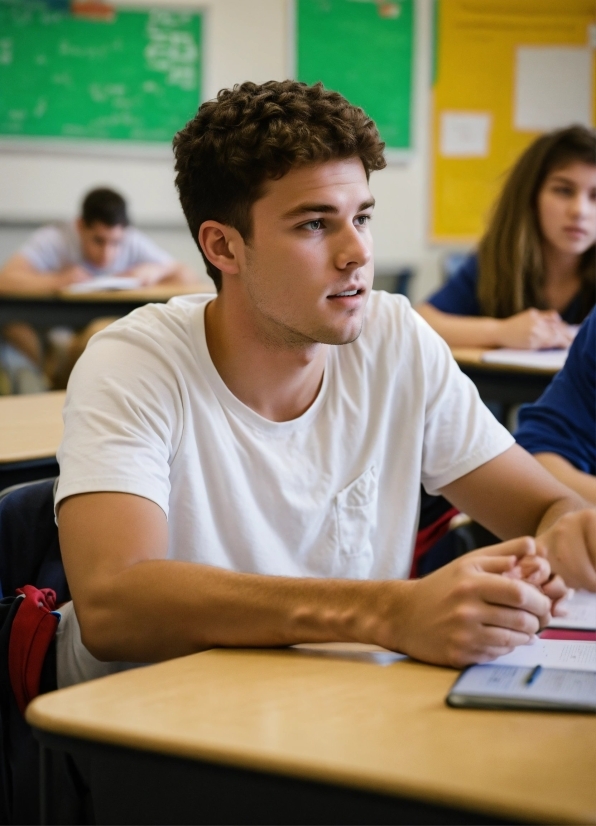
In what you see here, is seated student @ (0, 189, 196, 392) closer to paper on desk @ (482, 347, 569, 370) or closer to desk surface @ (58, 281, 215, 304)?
desk surface @ (58, 281, 215, 304)

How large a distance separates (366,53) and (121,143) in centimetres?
148

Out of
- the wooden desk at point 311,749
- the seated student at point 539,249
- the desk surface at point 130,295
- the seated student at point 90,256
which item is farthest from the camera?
the seated student at point 90,256

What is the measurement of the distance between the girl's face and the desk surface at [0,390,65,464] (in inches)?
58.8

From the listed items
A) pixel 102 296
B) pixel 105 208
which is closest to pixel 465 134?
pixel 105 208

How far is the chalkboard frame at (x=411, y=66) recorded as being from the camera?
5.75 m

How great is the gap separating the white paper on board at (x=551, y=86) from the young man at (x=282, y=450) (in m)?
4.85

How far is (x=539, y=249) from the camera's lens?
308 cm

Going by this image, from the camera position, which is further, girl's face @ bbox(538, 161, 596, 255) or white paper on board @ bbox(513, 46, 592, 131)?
white paper on board @ bbox(513, 46, 592, 131)

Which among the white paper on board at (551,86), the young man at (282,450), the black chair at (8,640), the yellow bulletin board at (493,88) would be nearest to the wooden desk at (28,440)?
the black chair at (8,640)

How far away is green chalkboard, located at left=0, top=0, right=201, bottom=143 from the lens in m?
5.40

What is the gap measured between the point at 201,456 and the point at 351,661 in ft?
1.43

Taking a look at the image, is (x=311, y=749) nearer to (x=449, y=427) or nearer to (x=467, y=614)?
(x=467, y=614)

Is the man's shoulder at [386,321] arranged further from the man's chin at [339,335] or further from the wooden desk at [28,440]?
the wooden desk at [28,440]

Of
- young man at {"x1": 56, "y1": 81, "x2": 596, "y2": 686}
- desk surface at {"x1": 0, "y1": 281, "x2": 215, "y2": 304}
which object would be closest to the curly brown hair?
young man at {"x1": 56, "y1": 81, "x2": 596, "y2": 686}
